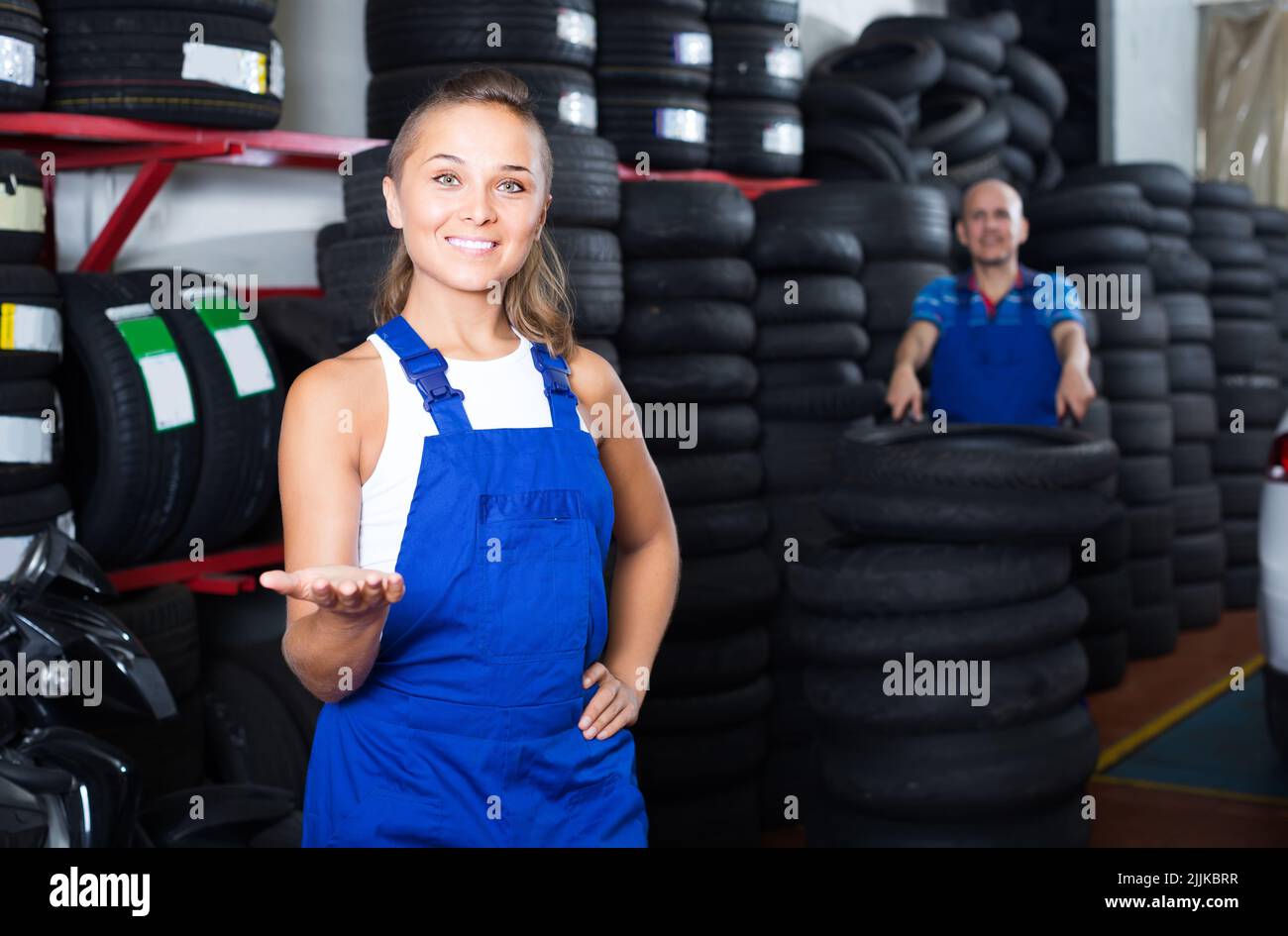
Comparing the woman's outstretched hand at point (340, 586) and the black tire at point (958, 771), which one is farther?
the black tire at point (958, 771)

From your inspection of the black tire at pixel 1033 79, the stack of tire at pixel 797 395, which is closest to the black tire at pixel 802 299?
the stack of tire at pixel 797 395

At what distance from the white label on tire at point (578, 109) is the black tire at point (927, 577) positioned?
1615 millimetres

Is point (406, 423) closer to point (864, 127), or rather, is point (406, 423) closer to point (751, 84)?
point (751, 84)

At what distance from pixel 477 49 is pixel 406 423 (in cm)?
280

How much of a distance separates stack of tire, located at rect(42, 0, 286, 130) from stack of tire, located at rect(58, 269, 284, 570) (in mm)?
386

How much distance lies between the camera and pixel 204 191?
14.1ft

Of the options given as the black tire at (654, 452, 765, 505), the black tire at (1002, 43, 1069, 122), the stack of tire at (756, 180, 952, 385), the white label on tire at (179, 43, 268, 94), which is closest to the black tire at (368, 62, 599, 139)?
the white label on tire at (179, 43, 268, 94)

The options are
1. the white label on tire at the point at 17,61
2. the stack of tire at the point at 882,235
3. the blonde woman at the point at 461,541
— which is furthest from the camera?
the stack of tire at the point at 882,235

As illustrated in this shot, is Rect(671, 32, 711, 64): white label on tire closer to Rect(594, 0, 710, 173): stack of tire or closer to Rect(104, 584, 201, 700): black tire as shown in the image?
Rect(594, 0, 710, 173): stack of tire

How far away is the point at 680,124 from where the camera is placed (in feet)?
16.1

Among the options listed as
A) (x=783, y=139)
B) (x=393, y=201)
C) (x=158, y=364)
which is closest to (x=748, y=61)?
(x=783, y=139)

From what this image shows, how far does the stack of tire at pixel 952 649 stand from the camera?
325 centimetres

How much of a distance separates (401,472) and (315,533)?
109mm

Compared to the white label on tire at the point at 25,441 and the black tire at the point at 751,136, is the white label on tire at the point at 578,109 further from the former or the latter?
the white label on tire at the point at 25,441
